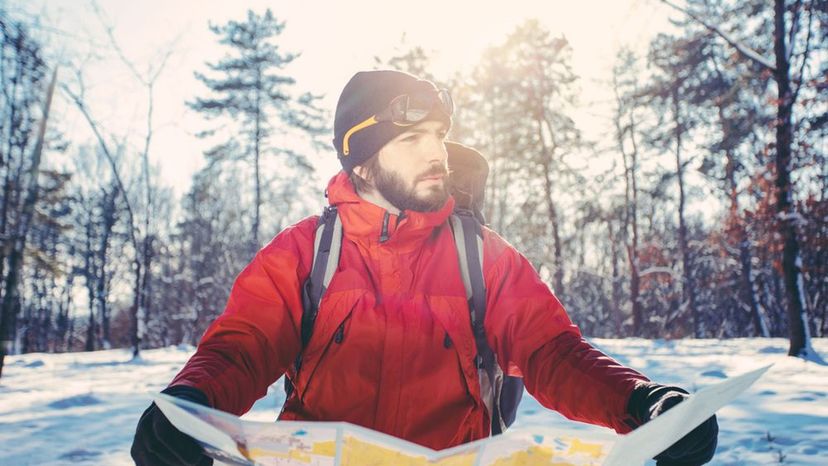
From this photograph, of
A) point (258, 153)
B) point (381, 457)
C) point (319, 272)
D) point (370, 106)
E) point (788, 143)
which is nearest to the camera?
point (381, 457)

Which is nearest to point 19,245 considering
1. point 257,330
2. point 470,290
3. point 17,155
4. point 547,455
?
point 17,155

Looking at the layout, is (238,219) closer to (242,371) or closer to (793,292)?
(793,292)

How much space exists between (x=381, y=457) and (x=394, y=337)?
723 millimetres

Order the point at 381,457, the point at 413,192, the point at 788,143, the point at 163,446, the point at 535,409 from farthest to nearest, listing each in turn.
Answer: the point at 788,143 → the point at 535,409 → the point at 413,192 → the point at 163,446 → the point at 381,457

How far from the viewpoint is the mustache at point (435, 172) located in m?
1.99

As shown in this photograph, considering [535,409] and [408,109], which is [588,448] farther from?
[535,409]

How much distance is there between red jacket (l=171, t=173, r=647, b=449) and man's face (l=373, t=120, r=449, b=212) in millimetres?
101

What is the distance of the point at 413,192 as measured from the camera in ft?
6.35

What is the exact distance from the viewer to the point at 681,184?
16.8 meters

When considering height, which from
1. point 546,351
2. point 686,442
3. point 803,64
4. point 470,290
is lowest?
point 686,442

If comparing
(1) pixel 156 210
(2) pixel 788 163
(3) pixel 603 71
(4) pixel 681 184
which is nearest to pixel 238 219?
(1) pixel 156 210

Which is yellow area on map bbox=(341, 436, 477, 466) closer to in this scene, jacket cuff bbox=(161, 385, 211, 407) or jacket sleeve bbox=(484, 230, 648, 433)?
jacket cuff bbox=(161, 385, 211, 407)

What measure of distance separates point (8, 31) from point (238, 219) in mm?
25415

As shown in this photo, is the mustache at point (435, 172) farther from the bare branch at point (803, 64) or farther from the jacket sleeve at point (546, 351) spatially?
the bare branch at point (803, 64)
